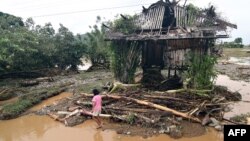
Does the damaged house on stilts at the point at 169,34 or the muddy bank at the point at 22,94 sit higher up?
the damaged house on stilts at the point at 169,34

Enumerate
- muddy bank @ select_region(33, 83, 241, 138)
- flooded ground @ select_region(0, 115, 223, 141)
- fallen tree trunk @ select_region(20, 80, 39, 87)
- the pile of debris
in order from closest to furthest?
flooded ground @ select_region(0, 115, 223, 141)
muddy bank @ select_region(33, 83, 241, 138)
the pile of debris
fallen tree trunk @ select_region(20, 80, 39, 87)

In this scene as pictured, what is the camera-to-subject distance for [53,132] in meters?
11.9

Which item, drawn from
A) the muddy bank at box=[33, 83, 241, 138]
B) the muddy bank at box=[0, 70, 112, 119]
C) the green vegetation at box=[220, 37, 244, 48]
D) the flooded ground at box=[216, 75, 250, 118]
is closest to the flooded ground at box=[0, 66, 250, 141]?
the flooded ground at box=[216, 75, 250, 118]

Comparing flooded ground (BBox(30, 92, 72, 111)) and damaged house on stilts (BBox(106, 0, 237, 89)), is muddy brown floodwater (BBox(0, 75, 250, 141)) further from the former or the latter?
damaged house on stilts (BBox(106, 0, 237, 89))

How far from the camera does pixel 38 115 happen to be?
14242 millimetres

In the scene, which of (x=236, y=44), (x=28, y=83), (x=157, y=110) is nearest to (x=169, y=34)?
(x=157, y=110)

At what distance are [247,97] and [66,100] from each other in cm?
988

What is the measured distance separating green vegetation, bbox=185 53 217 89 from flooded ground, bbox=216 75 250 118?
163cm

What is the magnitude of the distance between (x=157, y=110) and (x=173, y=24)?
7359mm

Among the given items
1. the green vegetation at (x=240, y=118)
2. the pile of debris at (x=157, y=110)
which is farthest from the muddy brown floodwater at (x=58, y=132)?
the green vegetation at (x=240, y=118)

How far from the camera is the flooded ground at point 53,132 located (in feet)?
35.0

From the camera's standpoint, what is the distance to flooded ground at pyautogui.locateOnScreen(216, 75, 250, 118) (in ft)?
43.7

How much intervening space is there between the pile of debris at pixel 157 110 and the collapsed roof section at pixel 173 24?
3.15 metres

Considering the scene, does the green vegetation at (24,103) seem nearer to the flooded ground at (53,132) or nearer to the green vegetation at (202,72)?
the flooded ground at (53,132)
